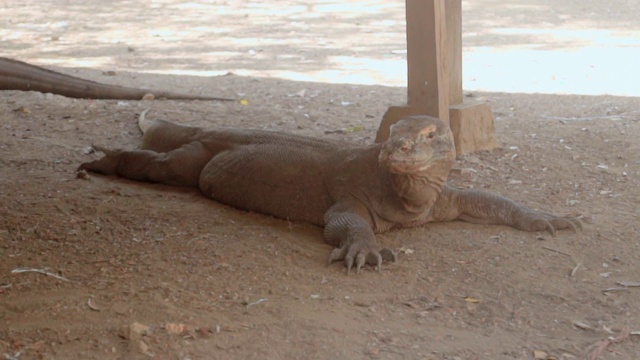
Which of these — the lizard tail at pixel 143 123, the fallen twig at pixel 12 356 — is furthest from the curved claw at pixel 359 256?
the lizard tail at pixel 143 123

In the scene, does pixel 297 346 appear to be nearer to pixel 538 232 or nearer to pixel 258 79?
pixel 538 232

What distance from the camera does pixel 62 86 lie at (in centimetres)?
774

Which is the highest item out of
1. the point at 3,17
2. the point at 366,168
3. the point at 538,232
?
the point at 3,17

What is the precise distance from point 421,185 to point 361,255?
0.59 metres

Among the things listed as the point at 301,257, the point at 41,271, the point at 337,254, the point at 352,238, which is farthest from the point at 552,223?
the point at 41,271

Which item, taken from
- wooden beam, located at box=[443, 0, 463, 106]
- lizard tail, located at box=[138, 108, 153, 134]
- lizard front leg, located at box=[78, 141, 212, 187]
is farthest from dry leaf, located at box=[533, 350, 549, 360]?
lizard tail, located at box=[138, 108, 153, 134]

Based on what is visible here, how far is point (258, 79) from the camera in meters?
8.95

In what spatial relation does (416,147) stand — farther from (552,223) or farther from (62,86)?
(62,86)

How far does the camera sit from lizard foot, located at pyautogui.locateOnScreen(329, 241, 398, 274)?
160 inches

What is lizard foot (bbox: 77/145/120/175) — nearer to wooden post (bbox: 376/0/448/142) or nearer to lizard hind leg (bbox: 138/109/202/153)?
lizard hind leg (bbox: 138/109/202/153)

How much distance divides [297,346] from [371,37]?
9.10 meters

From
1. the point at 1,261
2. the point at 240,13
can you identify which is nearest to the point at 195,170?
the point at 1,261

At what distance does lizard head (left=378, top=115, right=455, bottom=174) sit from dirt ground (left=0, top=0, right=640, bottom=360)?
0.43m

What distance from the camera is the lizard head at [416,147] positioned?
4.21 meters
